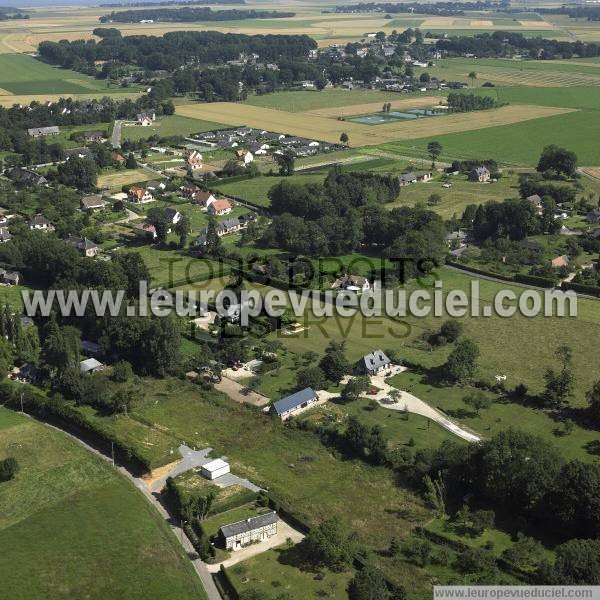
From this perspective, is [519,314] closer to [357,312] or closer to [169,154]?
[357,312]

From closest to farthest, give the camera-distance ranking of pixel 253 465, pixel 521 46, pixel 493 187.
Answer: pixel 253 465
pixel 493 187
pixel 521 46

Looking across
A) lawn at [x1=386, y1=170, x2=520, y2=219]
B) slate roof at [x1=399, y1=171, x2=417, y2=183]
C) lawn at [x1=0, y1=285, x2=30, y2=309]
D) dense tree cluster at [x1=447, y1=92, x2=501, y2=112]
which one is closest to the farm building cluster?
slate roof at [x1=399, y1=171, x2=417, y2=183]

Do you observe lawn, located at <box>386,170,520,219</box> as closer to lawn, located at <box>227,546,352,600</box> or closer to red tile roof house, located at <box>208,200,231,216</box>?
red tile roof house, located at <box>208,200,231,216</box>

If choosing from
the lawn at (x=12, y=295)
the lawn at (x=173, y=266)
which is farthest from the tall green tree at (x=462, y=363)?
the lawn at (x=12, y=295)

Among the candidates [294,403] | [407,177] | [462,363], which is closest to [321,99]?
[407,177]

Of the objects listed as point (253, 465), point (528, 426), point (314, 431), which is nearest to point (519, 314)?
point (528, 426)
